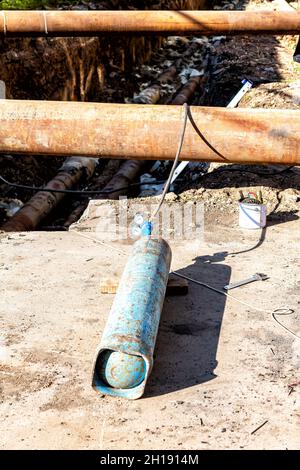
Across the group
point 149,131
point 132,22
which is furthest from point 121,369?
point 132,22

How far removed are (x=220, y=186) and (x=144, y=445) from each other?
4.10m

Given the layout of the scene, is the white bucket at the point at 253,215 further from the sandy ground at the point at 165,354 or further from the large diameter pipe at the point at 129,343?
the large diameter pipe at the point at 129,343

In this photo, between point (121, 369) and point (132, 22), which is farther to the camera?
point (132, 22)

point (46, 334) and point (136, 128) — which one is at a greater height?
point (136, 128)

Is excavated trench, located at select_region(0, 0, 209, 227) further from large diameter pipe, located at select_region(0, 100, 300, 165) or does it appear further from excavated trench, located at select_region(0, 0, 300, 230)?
large diameter pipe, located at select_region(0, 100, 300, 165)

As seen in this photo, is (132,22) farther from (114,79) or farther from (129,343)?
(114,79)

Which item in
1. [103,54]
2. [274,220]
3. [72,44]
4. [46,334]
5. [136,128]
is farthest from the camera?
[103,54]

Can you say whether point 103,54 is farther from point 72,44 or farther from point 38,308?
point 38,308

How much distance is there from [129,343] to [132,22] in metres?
5.36

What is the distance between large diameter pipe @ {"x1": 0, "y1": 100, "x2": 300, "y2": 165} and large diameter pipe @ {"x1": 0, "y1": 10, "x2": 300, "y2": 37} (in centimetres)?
272

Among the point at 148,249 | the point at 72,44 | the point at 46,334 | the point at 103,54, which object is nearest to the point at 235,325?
the point at 148,249

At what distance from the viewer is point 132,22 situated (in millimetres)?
7816

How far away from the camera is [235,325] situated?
4.38m
